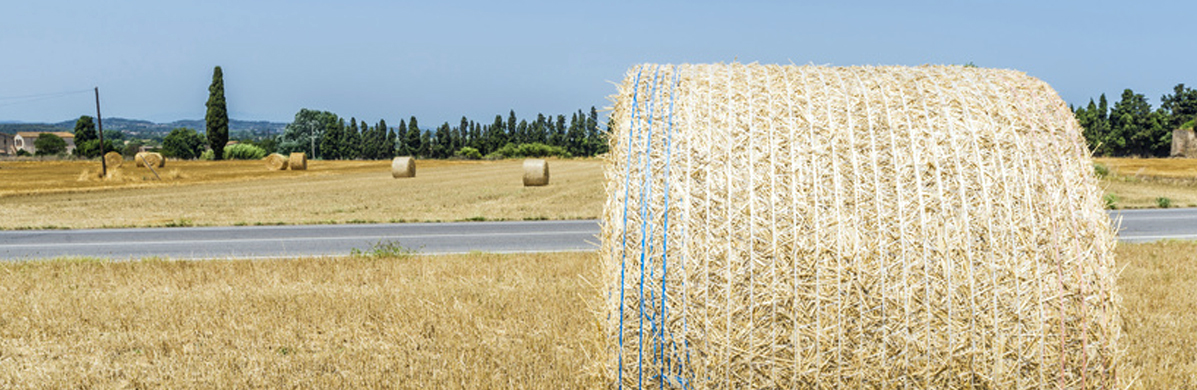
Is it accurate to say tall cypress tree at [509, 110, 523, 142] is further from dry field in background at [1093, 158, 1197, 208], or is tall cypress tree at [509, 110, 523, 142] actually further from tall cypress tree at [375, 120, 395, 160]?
dry field in background at [1093, 158, 1197, 208]

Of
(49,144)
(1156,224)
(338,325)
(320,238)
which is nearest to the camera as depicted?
(338,325)

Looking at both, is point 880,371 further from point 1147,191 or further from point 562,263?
point 1147,191

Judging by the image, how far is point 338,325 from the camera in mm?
7281

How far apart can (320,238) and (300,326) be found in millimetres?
9286

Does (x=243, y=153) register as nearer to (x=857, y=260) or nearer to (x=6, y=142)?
(x=857, y=260)

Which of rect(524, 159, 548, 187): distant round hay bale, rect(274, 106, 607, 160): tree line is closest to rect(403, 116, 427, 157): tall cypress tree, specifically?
rect(274, 106, 607, 160): tree line

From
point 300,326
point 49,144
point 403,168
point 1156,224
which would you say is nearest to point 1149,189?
point 1156,224

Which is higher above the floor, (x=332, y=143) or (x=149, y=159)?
(x=332, y=143)

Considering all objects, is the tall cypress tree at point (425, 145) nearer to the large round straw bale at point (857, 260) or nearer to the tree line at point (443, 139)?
the tree line at point (443, 139)

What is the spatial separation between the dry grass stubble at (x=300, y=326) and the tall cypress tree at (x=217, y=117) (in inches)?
3342

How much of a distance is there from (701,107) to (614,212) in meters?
0.85

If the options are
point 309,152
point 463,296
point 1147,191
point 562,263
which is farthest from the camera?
point 309,152

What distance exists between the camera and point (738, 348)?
4449 mm

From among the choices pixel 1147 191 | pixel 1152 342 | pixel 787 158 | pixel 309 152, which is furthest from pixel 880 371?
pixel 309 152
